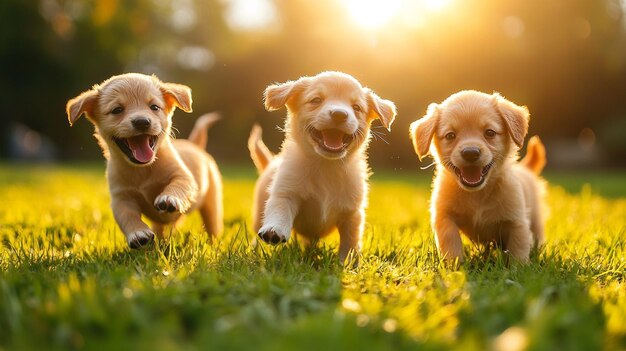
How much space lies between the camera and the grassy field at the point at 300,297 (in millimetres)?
2002

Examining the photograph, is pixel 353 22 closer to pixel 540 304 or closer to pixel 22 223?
pixel 22 223

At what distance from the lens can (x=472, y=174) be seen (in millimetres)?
3725

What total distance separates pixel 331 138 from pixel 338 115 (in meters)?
0.25

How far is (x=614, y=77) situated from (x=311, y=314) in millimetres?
20954

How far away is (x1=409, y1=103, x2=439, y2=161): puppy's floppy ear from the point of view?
3.88 meters

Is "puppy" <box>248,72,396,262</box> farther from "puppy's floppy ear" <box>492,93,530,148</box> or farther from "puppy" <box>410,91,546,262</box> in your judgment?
"puppy's floppy ear" <box>492,93,530,148</box>

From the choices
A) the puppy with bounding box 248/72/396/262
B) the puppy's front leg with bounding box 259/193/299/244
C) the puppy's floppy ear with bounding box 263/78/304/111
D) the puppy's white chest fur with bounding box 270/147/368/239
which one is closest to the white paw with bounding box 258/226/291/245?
the puppy's front leg with bounding box 259/193/299/244

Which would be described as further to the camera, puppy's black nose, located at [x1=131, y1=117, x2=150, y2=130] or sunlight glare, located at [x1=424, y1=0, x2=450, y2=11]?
sunlight glare, located at [x1=424, y1=0, x2=450, y2=11]

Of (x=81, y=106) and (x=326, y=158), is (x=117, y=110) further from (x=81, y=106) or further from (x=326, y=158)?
(x=326, y=158)

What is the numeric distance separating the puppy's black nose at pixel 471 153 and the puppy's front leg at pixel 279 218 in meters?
1.04

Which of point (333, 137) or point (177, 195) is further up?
point (333, 137)

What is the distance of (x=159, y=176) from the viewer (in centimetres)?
405

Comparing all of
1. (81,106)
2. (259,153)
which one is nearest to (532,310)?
(81,106)

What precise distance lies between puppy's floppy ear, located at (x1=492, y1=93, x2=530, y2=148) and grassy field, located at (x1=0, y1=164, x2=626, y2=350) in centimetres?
73
